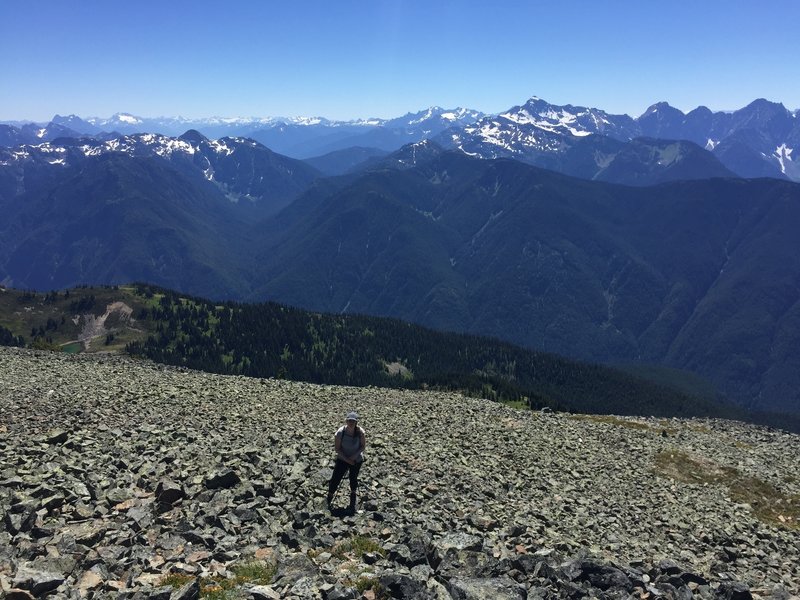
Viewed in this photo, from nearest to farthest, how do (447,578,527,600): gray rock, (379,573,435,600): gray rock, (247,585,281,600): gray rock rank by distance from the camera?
(247,585,281,600): gray rock < (379,573,435,600): gray rock < (447,578,527,600): gray rock

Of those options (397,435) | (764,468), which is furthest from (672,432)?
(397,435)

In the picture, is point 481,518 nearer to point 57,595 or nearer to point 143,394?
point 57,595

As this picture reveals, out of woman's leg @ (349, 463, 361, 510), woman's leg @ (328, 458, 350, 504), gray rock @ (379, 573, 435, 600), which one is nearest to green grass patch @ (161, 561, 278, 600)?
gray rock @ (379, 573, 435, 600)

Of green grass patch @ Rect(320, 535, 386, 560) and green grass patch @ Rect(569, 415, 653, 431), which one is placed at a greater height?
green grass patch @ Rect(320, 535, 386, 560)

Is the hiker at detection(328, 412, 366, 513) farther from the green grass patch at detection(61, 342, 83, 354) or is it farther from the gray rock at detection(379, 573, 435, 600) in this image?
the green grass patch at detection(61, 342, 83, 354)

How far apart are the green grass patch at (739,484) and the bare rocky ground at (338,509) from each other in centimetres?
32

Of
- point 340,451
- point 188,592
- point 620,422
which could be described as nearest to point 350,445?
point 340,451

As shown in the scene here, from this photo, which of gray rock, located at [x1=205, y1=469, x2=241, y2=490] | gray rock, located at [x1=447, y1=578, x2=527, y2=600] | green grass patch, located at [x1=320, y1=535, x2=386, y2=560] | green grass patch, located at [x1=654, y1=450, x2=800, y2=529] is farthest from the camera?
green grass patch, located at [x1=654, y1=450, x2=800, y2=529]

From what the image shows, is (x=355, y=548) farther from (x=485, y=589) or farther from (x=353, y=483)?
(x=485, y=589)

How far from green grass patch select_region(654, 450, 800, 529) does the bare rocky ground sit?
1.05 ft

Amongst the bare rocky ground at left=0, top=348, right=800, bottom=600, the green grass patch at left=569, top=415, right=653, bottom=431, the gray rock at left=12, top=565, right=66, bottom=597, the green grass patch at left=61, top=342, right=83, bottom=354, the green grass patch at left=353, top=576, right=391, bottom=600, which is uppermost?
the gray rock at left=12, top=565, right=66, bottom=597

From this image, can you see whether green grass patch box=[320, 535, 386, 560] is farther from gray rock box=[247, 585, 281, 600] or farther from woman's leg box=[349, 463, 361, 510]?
gray rock box=[247, 585, 281, 600]

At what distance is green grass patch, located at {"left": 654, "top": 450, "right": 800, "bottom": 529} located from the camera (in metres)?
37.6

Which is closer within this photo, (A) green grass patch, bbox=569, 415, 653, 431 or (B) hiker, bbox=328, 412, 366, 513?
(B) hiker, bbox=328, 412, 366, 513
